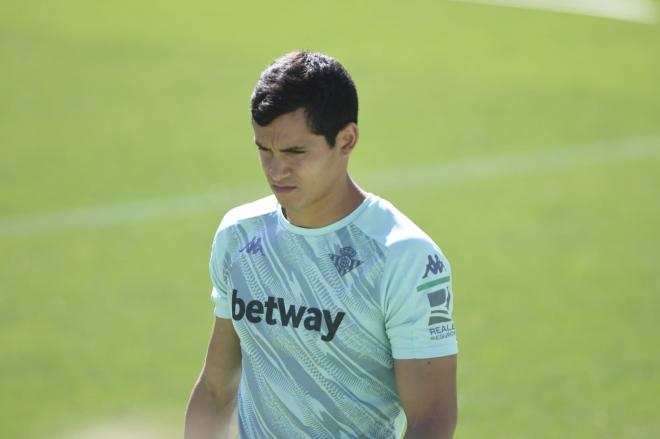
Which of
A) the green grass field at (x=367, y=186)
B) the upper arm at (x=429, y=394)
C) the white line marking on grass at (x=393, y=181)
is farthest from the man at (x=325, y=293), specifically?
the white line marking on grass at (x=393, y=181)

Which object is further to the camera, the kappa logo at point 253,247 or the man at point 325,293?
the kappa logo at point 253,247

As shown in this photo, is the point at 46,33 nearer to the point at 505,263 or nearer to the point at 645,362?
the point at 505,263

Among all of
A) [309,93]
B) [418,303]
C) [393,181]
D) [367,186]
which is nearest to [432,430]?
[418,303]

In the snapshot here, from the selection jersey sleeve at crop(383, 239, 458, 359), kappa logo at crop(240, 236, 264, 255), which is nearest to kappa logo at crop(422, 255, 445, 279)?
jersey sleeve at crop(383, 239, 458, 359)

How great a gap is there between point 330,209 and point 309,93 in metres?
0.36

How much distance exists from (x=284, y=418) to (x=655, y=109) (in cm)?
1013

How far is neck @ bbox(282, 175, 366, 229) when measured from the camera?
3.36 meters

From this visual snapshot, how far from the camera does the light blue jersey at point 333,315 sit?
10.5 feet

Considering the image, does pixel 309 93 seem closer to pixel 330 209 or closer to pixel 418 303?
pixel 330 209

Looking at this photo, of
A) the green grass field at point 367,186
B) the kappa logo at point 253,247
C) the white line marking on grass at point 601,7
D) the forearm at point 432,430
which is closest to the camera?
the forearm at point 432,430

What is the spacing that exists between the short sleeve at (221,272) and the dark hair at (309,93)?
0.47 meters

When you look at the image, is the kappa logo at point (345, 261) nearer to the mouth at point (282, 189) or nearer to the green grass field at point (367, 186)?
the mouth at point (282, 189)

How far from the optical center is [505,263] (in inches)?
368

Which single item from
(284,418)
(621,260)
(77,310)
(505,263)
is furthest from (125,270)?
(284,418)
